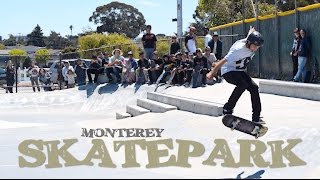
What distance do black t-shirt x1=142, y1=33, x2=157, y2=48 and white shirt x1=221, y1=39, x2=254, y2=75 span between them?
11.0 meters

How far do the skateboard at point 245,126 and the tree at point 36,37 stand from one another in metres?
137

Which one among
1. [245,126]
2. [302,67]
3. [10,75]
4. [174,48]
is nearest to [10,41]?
[10,75]

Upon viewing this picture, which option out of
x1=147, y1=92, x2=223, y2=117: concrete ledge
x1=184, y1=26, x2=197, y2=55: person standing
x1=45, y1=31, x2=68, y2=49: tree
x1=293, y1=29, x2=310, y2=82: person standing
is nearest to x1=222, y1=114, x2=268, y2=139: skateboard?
x1=147, y1=92, x2=223, y2=117: concrete ledge

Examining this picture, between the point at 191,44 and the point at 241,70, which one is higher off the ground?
the point at 191,44

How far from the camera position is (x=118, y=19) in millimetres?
89875

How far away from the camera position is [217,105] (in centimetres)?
978

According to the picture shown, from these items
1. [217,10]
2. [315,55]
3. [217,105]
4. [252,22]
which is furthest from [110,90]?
[217,10]

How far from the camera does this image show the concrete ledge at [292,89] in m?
11.7

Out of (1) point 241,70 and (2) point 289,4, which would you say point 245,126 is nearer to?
(1) point 241,70

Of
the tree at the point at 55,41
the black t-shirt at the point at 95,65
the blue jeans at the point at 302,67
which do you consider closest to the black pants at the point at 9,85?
the black t-shirt at the point at 95,65

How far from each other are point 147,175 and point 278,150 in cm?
180

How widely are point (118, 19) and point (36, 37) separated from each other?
188 ft

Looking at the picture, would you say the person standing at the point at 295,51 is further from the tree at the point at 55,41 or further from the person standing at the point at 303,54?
the tree at the point at 55,41

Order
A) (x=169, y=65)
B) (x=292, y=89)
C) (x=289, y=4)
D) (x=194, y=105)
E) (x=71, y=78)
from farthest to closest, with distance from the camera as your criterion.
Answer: (x=289, y=4), (x=71, y=78), (x=169, y=65), (x=292, y=89), (x=194, y=105)
